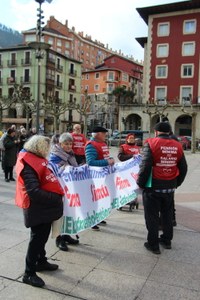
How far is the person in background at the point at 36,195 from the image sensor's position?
11.9ft

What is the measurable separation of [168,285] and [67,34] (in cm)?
10091

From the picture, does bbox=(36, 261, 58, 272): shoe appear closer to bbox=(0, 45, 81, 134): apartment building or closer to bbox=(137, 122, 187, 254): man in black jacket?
bbox=(137, 122, 187, 254): man in black jacket

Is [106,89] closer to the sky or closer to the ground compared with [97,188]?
closer to the sky

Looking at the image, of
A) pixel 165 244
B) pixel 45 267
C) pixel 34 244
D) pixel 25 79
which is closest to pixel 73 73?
pixel 25 79

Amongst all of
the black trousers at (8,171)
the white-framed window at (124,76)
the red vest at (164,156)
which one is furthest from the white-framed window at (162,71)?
the red vest at (164,156)

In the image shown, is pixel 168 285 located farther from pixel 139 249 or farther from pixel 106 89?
pixel 106 89

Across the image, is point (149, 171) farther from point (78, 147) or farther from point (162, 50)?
point (162, 50)

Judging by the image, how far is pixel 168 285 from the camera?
3943mm

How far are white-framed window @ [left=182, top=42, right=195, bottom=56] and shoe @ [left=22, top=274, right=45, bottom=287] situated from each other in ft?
162

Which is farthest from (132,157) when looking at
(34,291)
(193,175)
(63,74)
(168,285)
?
(63,74)

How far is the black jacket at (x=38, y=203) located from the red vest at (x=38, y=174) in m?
0.04

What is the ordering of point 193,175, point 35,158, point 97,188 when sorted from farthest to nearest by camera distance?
point 193,175, point 97,188, point 35,158

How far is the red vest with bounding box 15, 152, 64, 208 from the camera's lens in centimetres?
364

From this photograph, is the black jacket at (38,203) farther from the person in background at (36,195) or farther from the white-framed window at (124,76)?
the white-framed window at (124,76)
